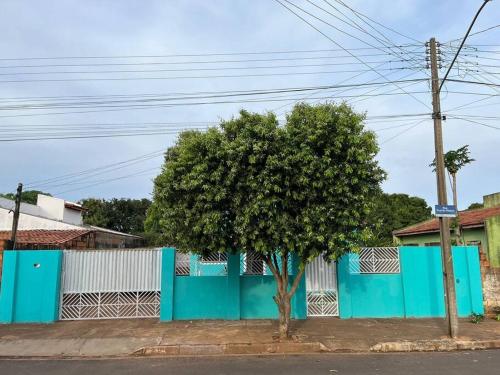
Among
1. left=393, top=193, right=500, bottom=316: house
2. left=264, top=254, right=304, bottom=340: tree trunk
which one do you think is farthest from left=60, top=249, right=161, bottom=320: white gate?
left=393, top=193, right=500, bottom=316: house

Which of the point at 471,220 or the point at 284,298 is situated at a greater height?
the point at 471,220

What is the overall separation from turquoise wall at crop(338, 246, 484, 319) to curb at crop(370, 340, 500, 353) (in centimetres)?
263

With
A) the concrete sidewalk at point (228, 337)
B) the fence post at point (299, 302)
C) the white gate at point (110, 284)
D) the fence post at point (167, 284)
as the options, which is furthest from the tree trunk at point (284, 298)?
the white gate at point (110, 284)

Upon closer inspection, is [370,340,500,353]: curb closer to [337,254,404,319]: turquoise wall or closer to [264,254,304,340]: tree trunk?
[264,254,304,340]: tree trunk

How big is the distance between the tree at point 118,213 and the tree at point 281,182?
4063 cm

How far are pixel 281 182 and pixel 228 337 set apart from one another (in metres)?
3.81

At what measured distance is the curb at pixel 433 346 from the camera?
8.86m

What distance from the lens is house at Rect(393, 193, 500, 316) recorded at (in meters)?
12.0

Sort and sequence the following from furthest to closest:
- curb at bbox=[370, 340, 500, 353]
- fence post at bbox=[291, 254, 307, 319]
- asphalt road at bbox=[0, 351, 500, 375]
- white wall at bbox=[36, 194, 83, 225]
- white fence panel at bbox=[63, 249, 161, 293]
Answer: white wall at bbox=[36, 194, 83, 225] < white fence panel at bbox=[63, 249, 161, 293] < fence post at bbox=[291, 254, 307, 319] < curb at bbox=[370, 340, 500, 353] < asphalt road at bbox=[0, 351, 500, 375]

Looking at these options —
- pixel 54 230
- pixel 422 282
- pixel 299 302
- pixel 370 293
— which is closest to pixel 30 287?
pixel 299 302

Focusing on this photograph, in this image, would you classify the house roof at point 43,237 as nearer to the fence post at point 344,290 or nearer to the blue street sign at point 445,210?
the fence post at point 344,290

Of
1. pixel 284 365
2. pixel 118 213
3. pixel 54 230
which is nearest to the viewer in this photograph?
pixel 284 365

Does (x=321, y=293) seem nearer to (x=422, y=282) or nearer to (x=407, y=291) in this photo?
(x=407, y=291)

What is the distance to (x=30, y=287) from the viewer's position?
37.9ft
